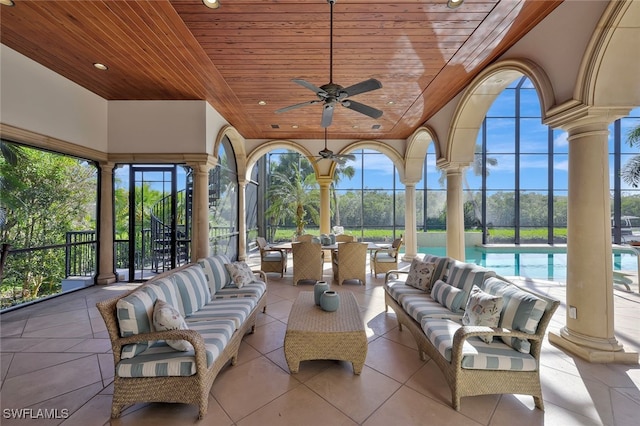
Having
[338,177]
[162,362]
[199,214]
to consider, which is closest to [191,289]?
[162,362]

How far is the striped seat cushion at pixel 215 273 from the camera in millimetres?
3402

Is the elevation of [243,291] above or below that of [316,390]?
above

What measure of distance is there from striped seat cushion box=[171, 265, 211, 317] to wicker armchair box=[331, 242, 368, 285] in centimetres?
282

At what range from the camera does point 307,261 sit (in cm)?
540

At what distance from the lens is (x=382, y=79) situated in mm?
4215

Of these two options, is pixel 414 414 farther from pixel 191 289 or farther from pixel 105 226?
pixel 105 226

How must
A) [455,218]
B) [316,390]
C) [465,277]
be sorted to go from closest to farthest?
[316,390], [465,277], [455,218]

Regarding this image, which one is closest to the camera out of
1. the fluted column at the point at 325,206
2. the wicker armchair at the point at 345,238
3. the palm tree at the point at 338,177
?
the wicker armchair at the point at 345,238

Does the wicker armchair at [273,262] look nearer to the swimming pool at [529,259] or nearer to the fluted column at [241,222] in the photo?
the fluted column at [241,222]

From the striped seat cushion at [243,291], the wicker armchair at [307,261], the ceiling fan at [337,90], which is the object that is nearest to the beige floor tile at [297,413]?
the striped seat cushion at [243,291]

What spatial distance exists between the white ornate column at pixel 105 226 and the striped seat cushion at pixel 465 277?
6.38 m

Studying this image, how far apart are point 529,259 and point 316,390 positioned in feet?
33.4

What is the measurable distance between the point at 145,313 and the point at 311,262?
3585 millimetres

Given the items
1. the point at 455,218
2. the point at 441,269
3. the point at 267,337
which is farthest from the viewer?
the point at 455,218
